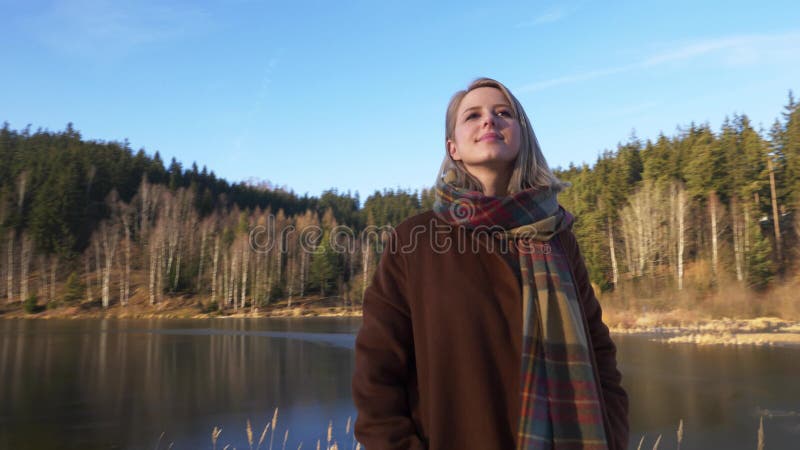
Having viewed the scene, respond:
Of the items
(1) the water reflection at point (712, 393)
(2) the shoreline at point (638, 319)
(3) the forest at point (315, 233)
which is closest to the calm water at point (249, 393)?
(1) the water reflection at point (712, 393)

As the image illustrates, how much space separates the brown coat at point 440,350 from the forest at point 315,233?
1381 inches

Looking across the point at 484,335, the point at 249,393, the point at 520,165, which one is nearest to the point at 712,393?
the point at 249,393

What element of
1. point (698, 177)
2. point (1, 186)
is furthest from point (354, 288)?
point (1, 186)

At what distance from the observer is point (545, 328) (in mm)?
1438

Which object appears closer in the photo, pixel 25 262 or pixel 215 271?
pixel 215 271

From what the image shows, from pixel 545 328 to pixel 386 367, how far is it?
48 cm

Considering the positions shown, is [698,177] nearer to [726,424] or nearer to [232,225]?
[726,424]

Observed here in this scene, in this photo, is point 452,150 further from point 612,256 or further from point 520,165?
point 612,256

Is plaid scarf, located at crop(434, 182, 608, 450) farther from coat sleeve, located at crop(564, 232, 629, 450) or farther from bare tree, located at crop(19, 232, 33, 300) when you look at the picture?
bare tree, located at crop(19, 232, 33, 300)

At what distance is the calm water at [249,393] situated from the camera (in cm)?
988

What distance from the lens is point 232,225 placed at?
6056cm

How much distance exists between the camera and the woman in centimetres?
139

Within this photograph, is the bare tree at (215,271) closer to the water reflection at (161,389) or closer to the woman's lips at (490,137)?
the water reflection at (161,389)

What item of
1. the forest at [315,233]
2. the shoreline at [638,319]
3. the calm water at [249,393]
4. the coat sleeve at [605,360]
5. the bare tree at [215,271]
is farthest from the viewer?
the bare tree at [215,271]
